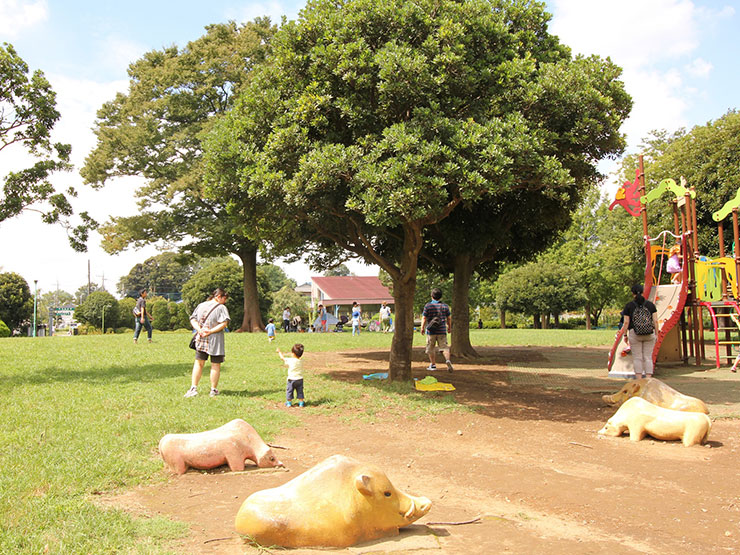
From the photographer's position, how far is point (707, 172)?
73.1 ft

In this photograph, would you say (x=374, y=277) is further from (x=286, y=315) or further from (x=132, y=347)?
(x=132, y=347)

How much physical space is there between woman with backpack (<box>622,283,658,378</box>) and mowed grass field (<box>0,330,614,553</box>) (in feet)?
12.4

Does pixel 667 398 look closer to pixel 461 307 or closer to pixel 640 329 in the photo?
pixel 640 329

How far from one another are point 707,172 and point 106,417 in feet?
75.4

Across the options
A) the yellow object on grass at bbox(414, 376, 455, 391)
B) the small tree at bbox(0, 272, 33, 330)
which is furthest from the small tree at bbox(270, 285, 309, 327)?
the yellow object on grass at bbox(414, 376, 455, 391)

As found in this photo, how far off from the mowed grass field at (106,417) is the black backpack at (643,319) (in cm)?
385

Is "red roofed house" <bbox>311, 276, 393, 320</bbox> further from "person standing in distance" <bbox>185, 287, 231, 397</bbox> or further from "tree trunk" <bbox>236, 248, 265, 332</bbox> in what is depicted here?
"person standing in distance" <bbox>185, 287, 231, 397</bbox>

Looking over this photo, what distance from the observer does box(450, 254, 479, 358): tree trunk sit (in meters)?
16.5

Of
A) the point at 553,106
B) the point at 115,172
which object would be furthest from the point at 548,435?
the point at 115,172

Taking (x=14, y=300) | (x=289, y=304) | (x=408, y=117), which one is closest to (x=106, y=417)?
(x=408, y=117)

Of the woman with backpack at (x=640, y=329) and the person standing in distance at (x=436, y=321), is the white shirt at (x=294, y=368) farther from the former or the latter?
the woman with backpack at (x=640, y=329)

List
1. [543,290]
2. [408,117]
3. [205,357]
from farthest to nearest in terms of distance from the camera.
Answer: [543,290] < [408,117] < [205,357]

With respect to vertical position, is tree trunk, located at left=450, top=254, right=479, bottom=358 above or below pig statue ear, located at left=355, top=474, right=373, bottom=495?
Result: above

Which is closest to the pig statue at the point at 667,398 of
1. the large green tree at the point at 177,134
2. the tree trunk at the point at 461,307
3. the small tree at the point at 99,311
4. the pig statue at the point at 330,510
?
the pig statue at the point at 330,510
